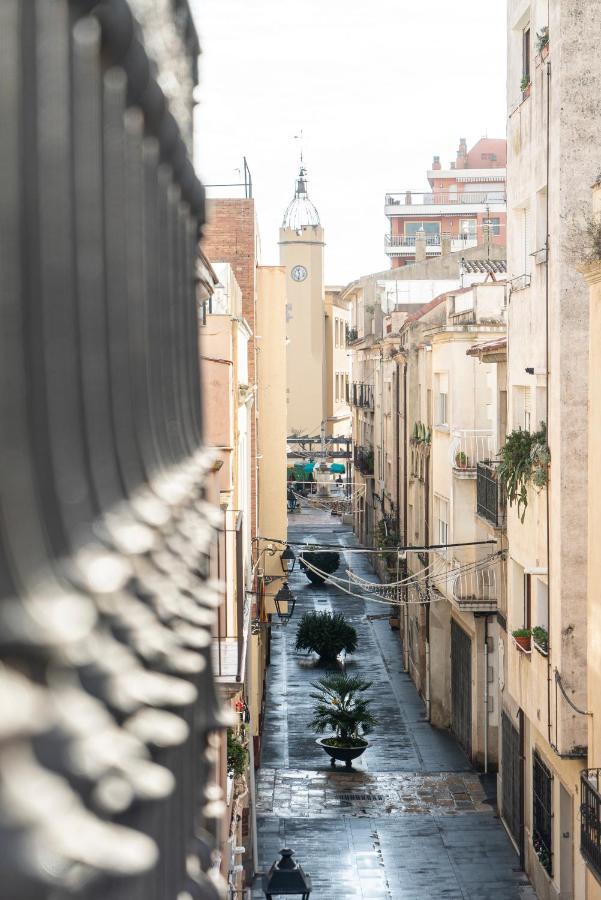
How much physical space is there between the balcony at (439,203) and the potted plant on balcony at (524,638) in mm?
70865

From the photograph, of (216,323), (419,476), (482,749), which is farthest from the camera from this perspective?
(419,476)

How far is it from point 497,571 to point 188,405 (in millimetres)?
22665

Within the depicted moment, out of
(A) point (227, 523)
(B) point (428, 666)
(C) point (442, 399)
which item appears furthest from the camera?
(B) point (428, 666)

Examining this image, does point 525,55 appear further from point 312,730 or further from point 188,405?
point 188,405

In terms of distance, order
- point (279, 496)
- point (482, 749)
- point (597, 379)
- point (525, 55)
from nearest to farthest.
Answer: point (597, 379) → point (525, 55) → point (482, 749) → point (279, 496)

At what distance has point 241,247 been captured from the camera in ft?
95.6

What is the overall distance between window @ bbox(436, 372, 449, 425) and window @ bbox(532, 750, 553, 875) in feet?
34.4

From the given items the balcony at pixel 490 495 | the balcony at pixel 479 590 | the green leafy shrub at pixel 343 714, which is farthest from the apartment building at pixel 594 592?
the green leafy shrub at pixel 343 714

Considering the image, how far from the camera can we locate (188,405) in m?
3.03

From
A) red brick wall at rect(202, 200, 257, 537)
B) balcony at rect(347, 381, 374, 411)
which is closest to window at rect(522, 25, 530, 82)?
red brick wall at rect(202, 200, 257, 537)

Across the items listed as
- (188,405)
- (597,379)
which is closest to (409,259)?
(597,379)

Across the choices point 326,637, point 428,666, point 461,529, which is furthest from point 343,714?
point 326,637

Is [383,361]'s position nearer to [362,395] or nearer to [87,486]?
[362,395]

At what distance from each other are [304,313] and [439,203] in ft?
48.6
